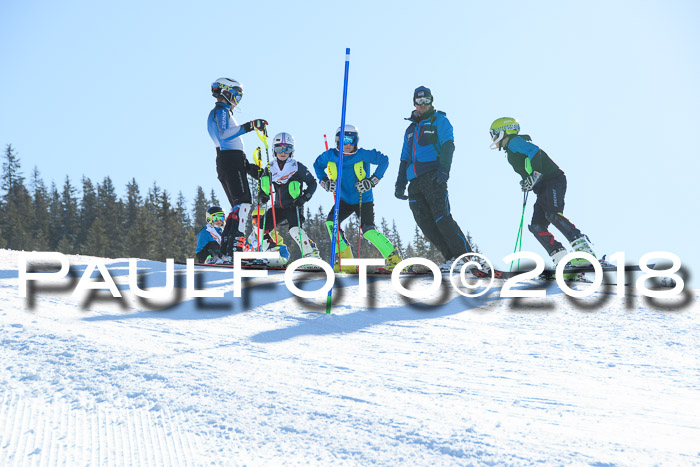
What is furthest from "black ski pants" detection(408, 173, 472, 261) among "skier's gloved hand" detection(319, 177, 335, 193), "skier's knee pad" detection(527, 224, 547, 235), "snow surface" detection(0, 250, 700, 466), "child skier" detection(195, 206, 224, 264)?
"child skier" detection(195, 206, 224, 264)

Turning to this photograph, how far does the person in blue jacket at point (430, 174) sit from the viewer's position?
7633 millimetres

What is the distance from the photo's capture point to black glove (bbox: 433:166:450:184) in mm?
7598

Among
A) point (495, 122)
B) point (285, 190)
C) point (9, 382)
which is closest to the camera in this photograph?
point (9, 382)

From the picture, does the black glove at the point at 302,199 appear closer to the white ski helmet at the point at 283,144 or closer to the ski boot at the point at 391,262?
the white ski helmet at the point at 283,144

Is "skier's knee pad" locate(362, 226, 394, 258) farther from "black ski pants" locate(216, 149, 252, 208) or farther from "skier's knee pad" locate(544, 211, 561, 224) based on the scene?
"skier's knee pad" locate(544, 211, 561, 224)

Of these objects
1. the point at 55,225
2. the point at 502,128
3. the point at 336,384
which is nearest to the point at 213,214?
the point at 502,128

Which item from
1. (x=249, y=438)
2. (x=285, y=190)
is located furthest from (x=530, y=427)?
(x=285, y=190)

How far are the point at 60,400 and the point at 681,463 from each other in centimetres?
260

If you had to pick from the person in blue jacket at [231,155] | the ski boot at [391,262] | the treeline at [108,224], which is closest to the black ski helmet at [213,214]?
the person in blue jacket at [231,155]

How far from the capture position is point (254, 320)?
187 inches

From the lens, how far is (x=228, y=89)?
8.03m

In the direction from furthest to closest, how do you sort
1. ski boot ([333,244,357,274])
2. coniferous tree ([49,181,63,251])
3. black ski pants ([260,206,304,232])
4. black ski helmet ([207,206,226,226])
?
coniferous tree ([49,181,63,251]), black ski helmet ([207,206,226,226]), black ski pants ([260,206,304,232]), ski boot ([333,244,357,274])

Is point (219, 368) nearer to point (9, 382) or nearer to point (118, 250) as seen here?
point (9, 382)

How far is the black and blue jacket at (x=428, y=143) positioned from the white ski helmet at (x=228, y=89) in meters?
2.31
